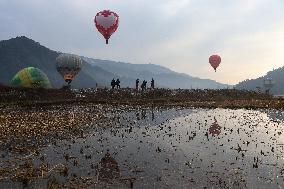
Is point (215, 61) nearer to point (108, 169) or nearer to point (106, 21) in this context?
point (106, 21)

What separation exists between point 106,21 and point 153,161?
64797 millimetres

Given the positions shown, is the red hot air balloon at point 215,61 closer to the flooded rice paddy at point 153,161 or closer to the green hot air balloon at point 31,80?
the green hot air balloon at point 31,80

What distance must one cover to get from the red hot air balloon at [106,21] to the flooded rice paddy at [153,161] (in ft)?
177

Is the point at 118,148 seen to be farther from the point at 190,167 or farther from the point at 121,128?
the point at 121,128

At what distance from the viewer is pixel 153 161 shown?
1802cm

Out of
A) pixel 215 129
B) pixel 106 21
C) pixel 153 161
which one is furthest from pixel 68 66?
pixel 153 161

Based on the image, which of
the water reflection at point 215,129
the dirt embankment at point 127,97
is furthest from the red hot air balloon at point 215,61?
the water reflection at point 215,129

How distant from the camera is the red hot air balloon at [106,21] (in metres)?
79.8

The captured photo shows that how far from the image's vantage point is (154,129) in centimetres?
3006

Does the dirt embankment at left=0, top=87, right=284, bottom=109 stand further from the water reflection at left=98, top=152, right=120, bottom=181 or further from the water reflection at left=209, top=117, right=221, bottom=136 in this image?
the water reflection at left=98, top=152, right=120, bottom=181

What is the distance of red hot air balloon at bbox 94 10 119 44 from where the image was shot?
79750 mm

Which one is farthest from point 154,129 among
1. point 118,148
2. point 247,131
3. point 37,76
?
point 37,76

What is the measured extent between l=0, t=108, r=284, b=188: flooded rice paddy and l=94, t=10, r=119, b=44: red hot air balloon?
53959 mm

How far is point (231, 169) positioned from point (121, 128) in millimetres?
15056
